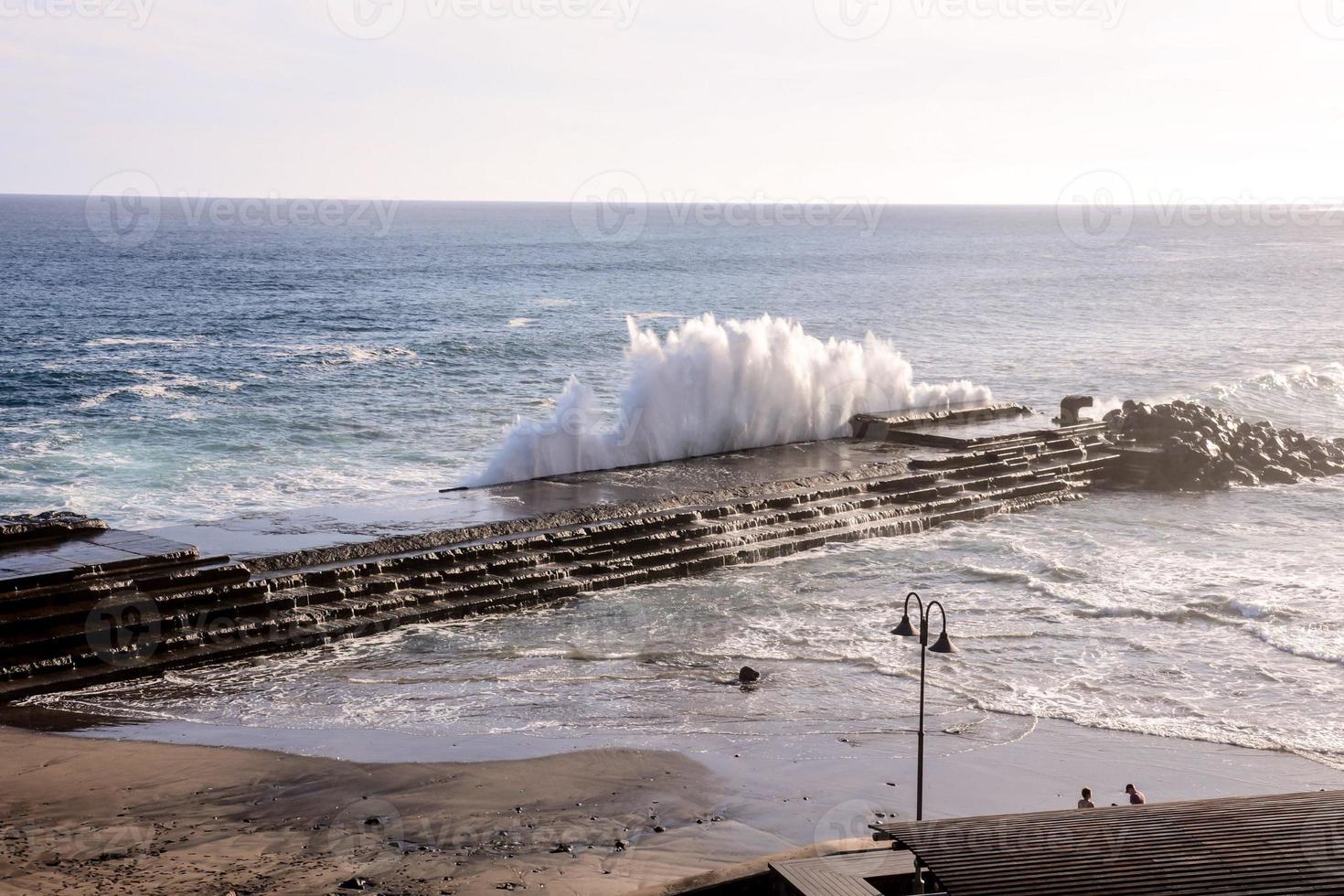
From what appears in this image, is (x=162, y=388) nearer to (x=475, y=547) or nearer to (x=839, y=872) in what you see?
(x=475, y=547)

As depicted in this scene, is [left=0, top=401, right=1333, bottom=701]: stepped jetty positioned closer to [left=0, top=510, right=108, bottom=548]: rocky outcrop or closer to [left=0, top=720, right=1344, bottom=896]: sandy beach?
[left=0, top=510, right=108, bottom=548]: rocky outcrop

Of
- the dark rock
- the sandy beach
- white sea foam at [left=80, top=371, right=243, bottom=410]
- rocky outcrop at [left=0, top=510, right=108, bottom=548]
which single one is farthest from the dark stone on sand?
white sea foam at [left=80, top=371, right=243, bottom=410]

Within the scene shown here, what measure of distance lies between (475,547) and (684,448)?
33.7 ft

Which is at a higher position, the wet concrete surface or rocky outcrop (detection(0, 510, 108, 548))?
rocky outcrop (detection(0, 510, 108, 548))

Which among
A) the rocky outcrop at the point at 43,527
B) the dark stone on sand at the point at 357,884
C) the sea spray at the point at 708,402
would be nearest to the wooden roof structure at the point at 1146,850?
the dark stone on sand at the point at 357,884

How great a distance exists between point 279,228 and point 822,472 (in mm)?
162701

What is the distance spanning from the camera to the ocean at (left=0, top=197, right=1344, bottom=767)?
17.4 meters

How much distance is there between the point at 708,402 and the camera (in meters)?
32.1

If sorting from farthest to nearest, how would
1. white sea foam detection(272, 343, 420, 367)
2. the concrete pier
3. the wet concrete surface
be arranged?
white sea foam detection(272, 343, 420, 367) → the wet concrete surface → the concrete pier

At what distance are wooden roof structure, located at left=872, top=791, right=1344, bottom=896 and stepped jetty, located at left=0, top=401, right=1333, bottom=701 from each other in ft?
37.7

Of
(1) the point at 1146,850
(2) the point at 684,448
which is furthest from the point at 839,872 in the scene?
(2) the point at 684,448

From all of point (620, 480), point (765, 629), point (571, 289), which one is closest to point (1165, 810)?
point (765, 629)

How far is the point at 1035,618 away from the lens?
2177 centimetres

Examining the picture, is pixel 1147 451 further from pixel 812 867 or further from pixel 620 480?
pixel 812 867
